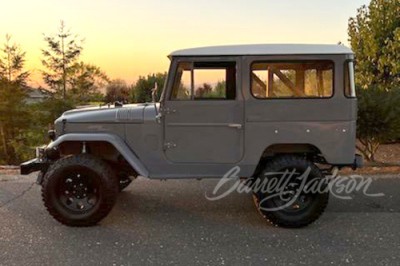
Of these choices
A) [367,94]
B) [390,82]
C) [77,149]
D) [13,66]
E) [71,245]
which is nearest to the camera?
[71,245]

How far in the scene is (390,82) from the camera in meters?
10.2

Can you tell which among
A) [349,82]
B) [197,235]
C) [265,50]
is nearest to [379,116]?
[349,82]

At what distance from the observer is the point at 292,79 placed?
14.1 feet

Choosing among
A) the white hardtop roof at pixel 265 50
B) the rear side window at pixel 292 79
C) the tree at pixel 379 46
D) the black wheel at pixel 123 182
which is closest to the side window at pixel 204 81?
the white hardtop roof at pixel 265 50

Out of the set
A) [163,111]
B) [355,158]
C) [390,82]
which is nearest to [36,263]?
[163,111]

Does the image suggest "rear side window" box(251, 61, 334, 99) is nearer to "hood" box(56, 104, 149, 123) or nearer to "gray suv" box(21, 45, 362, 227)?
"gray suv" box(21, 45, 362, 227)

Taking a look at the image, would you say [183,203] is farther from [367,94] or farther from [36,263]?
[367,94]

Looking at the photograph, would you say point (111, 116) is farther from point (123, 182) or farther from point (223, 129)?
point (123, 182)

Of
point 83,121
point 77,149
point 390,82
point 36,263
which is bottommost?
point 36,263

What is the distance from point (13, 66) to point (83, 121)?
780 inches

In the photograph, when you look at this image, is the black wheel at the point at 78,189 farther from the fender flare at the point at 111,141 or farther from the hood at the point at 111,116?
the hood at the point at 111,116

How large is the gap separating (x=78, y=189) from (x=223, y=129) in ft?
6.23

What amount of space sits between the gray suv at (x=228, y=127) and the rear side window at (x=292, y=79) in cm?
1

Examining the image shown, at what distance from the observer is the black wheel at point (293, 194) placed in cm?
422
